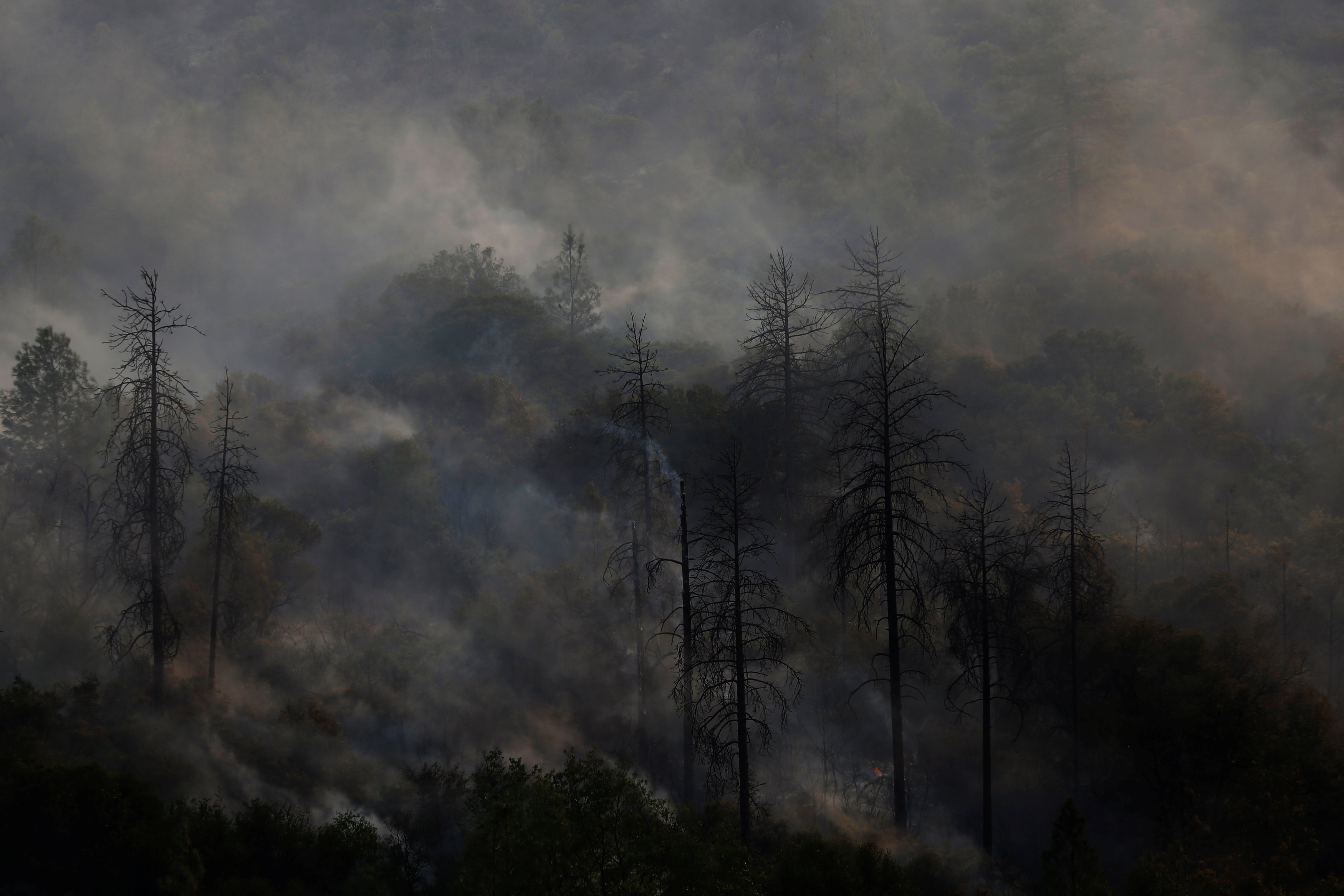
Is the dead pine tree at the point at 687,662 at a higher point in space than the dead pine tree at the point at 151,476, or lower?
lower

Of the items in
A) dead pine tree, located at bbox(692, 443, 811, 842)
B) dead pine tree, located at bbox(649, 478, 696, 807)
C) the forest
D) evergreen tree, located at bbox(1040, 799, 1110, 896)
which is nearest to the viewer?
evergreen tree, located at bbox(1040, 799, 1110, 896)

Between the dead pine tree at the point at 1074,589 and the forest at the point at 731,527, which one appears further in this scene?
the dead pine tree at the point at 1074,589

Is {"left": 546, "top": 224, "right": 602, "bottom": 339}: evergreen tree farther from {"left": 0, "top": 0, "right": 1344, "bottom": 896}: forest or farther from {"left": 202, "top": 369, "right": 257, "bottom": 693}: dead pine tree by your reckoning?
{"left": 202, "top": 369, "right": 257, "bottom": 693}: dead pine tree

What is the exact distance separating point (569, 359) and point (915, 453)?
2823 centimetres

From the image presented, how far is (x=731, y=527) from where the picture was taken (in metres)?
18.7

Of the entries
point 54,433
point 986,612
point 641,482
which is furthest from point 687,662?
point 54,433

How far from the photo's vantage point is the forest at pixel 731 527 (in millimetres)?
18047

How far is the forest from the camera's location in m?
18.0

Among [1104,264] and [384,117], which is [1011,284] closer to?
[1104,264]

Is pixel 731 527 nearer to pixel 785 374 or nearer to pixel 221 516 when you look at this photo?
pixel 785 374

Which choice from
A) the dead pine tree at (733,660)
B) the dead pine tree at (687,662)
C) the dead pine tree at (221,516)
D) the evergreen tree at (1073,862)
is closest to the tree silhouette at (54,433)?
the dead pine tree at (221,516)

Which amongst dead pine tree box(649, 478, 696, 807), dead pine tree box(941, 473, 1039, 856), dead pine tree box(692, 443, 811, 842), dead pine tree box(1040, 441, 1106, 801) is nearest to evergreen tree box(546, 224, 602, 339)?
A: dead pine tree box(649, 478, 696, 807)

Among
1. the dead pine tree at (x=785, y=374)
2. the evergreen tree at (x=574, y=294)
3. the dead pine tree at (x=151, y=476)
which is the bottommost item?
the dead pine tree at (x=151, y=476)

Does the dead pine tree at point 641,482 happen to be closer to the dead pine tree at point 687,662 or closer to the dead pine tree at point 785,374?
the dead pine tree at point 687,662
